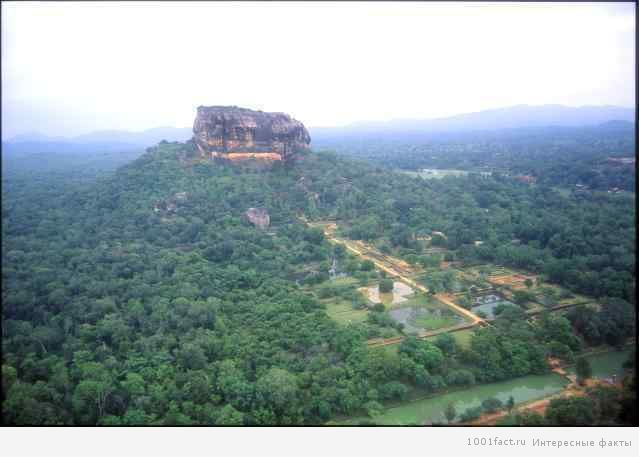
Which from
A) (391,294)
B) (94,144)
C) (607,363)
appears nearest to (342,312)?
(391,294)

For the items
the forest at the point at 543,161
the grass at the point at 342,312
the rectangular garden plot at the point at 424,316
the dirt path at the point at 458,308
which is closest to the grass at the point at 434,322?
the rectangular garden plot at the point at 424,316

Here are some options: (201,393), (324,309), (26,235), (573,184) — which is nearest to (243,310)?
(324,309)

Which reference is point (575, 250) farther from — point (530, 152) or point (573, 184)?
point (530, 152)

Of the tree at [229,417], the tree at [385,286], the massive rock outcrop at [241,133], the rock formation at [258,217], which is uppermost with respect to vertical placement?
the massive rock outcrop at [241,133]

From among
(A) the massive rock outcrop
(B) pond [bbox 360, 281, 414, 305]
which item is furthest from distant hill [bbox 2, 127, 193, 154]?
(B) pond [bbox 360, 281, 414, 305]

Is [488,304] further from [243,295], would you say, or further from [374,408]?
[243,295]

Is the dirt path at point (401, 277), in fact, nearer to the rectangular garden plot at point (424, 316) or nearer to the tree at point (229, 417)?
the rectangular garden plot at point (424, 316)

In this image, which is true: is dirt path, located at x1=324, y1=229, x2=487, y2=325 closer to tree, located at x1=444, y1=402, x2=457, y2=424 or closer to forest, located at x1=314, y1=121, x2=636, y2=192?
tree, located at x1=444, y1=402, x2=457, y2=424
